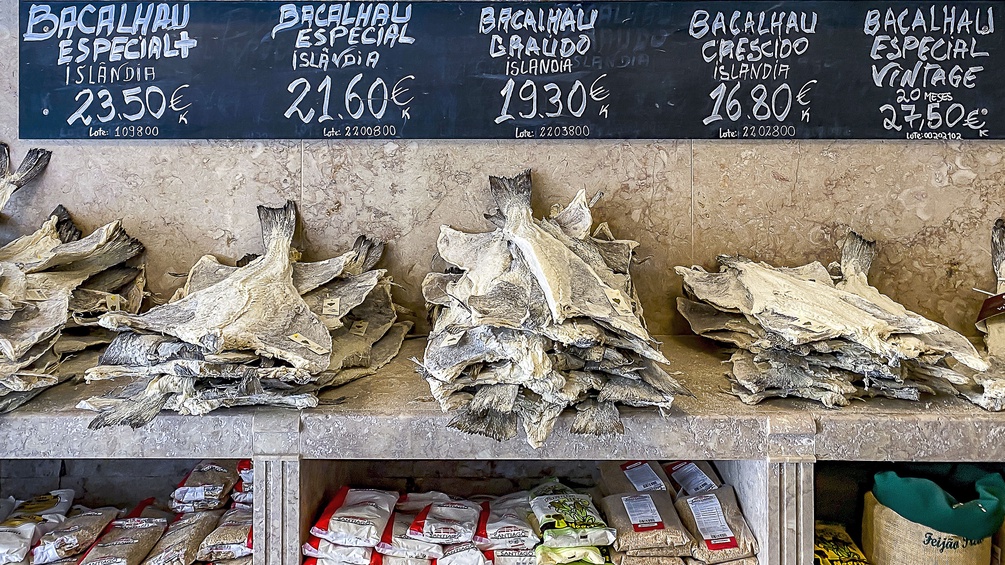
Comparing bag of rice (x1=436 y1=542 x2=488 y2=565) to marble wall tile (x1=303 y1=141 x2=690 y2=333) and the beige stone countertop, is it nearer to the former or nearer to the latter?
the beige stone countertop

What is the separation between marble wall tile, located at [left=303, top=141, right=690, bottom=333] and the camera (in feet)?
7.00

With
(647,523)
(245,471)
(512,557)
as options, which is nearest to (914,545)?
(647,523)

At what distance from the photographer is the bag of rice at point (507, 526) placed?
5.45 ft

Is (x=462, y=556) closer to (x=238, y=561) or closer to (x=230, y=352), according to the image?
(x=238, y=561)

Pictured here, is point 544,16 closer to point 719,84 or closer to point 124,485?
point 719,84

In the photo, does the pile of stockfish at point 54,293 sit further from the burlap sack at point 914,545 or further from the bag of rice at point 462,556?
the burlap sack at point 914,545

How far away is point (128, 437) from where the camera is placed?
4.95ft

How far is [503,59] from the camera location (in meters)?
2.09

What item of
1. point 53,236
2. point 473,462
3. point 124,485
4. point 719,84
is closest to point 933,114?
point 719,84

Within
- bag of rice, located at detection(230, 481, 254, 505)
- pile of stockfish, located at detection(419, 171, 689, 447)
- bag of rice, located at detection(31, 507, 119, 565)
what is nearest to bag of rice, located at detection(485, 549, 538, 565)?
pile of stockfish, located at detection(419, 171, 689, 447)

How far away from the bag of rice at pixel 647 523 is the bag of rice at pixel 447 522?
14.1 inches

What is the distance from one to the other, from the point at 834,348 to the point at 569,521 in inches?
30.2

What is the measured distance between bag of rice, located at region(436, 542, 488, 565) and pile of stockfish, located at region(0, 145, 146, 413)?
3.42 feet

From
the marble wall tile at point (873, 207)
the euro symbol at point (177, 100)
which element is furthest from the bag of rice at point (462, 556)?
the euro symbol at point (177, 100)
